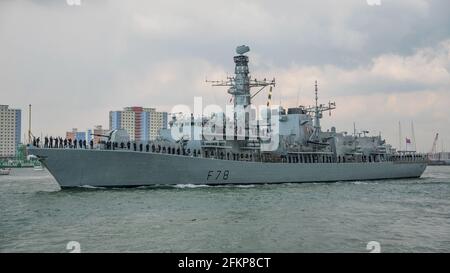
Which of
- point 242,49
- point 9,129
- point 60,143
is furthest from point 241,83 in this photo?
point 9,129

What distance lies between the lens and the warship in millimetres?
29312

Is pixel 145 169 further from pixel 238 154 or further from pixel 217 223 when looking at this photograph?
pixel 217 223

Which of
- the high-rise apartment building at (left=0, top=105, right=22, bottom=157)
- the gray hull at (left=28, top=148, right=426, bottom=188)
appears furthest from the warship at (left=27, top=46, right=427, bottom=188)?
the high-rise apartment building at (left=0, top=105, right=22, bottom=157)

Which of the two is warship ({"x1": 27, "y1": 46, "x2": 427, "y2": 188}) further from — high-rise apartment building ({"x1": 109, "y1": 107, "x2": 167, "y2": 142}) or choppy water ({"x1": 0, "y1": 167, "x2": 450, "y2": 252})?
high-rise apartment building ({"x1": 109, "y1": 107, "x2": 167, "y2": 142})

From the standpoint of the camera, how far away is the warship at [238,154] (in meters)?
29.3

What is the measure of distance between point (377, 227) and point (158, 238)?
8319 millimetres

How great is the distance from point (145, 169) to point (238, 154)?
9.21 m

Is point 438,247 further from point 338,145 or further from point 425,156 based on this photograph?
point 425,156

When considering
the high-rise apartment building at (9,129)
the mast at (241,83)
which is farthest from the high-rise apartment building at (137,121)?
the high-rise apartment building at (9,129)

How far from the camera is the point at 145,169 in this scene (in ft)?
99.8

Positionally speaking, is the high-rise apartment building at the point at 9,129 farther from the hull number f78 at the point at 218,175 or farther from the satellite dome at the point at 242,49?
the hull number f78 at the point at 218,175

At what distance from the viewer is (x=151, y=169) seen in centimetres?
3061

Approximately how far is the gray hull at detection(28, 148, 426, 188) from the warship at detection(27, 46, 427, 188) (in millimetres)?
62
